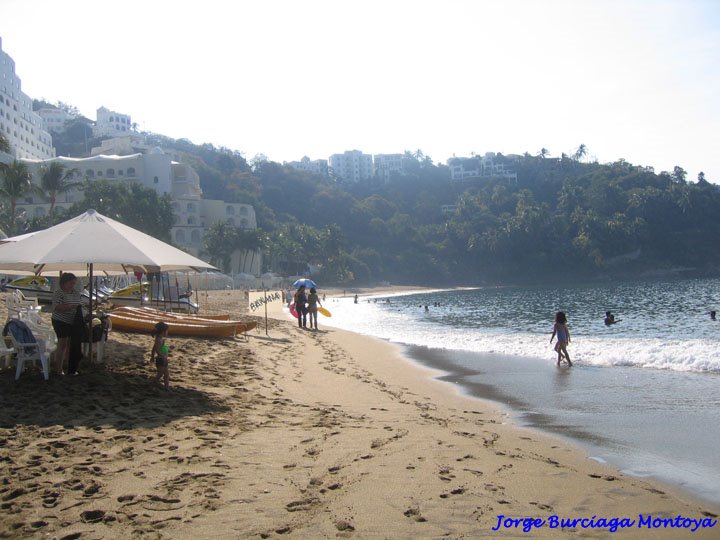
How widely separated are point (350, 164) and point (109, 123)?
66039 mm

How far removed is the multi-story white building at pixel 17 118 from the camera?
78812 millimetres

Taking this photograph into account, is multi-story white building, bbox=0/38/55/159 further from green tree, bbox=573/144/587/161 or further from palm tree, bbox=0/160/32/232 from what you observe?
green tree, bbox=573/144/587/161

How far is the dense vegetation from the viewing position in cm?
10506

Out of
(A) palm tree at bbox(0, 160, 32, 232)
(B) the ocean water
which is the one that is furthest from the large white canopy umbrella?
(A) palm tree at bbox(0, 160, 32, 232)

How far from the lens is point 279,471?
518cm

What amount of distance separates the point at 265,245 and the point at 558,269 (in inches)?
2213

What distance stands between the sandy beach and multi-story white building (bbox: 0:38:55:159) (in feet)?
267

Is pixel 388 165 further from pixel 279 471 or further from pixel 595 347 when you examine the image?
pixel 279 471

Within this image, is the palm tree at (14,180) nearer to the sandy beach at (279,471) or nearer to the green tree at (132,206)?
the green tree at (132,206)

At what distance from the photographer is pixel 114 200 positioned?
208 feet

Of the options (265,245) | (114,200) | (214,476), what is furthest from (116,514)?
(265,245)

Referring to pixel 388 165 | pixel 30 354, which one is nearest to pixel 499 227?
pixel 388 165

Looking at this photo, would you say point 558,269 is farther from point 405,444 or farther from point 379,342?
point 405,444

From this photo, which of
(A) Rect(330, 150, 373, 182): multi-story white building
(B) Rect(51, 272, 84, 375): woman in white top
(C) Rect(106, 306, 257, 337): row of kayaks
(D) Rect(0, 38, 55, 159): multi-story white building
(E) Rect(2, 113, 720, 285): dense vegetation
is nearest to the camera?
(B) Rect(51, 272, 84, 375): woman in white top
